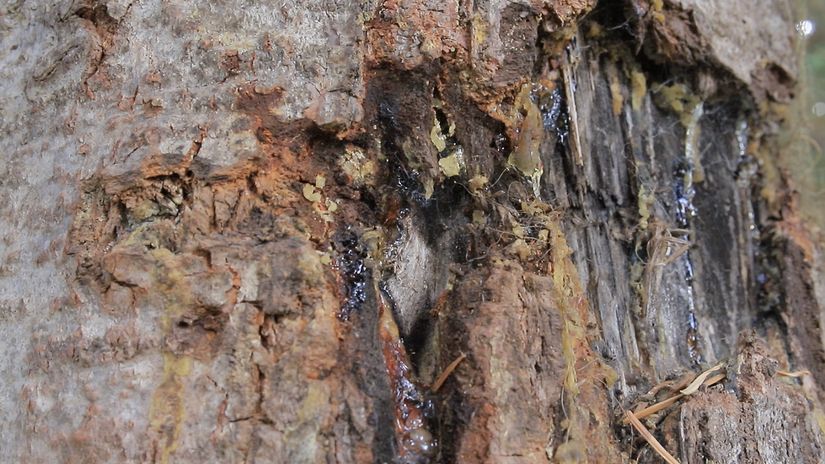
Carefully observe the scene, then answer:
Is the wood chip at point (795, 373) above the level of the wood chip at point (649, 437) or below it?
above

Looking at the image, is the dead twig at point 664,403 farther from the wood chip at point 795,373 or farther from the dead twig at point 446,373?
the dead twig at point 446,373

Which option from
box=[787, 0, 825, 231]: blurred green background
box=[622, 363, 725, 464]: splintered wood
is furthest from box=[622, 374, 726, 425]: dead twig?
box=[787, 0, 825, 231]: blurred green background

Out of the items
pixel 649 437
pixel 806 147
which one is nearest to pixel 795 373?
pixel 649 437

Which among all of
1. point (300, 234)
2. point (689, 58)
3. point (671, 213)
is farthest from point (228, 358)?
point (689, 58)

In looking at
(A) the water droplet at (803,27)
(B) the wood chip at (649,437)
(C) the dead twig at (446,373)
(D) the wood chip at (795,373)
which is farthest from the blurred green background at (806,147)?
(C) the dead twig at (446,373)

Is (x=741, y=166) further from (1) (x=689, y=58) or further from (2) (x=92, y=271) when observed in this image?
(2) (x=92, y=271)

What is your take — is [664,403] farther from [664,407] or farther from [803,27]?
[803,27]

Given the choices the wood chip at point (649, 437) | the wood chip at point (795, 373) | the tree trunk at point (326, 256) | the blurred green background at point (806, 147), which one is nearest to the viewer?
the tree trunk at point (326, 256)
